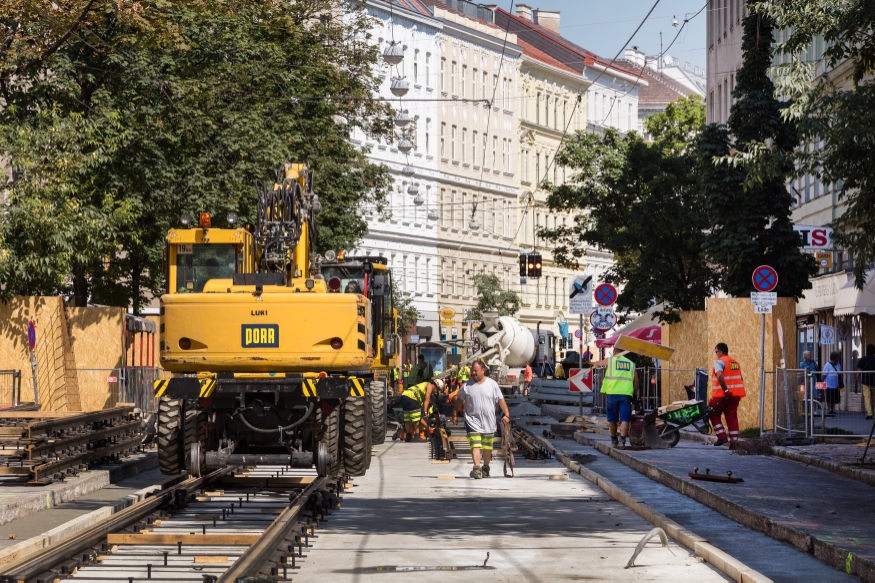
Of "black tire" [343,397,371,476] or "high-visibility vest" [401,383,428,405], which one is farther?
"high-visibility vest" [401,383,428,405]

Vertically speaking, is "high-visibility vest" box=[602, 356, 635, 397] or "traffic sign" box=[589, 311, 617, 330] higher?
"traffic sign" box=[589, 311, 617, 330]

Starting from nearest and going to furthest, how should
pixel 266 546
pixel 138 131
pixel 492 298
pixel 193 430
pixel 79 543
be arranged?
pixel 266 546 < pixel 79 543 < pixel 193 430 < pixel 138 131 < pixel 492 298

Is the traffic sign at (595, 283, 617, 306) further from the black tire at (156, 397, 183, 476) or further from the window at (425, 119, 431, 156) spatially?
the window at (425, 119, 431, 156)

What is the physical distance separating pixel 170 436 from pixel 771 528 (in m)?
8.14

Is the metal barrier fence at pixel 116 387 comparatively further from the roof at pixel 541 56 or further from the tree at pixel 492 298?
the roof at pixel 541 56

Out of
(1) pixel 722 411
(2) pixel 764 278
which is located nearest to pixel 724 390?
(1) pixel 722 411

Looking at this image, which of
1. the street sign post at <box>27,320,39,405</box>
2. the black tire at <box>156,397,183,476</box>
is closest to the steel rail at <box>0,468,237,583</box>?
the black tire at <box>156,397,183,476</box>

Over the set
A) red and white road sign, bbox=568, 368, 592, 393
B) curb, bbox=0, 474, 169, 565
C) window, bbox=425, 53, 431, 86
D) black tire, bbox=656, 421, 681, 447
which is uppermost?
window, bbox=425, 53, 431, 86

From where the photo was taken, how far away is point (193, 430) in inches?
775

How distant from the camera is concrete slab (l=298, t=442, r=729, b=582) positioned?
12.2m

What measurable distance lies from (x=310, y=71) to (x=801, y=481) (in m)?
23.4

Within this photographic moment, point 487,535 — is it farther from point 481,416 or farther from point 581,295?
point 581,295

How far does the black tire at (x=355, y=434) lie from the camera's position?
19906 mm

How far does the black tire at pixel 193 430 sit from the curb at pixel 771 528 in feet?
19.6
